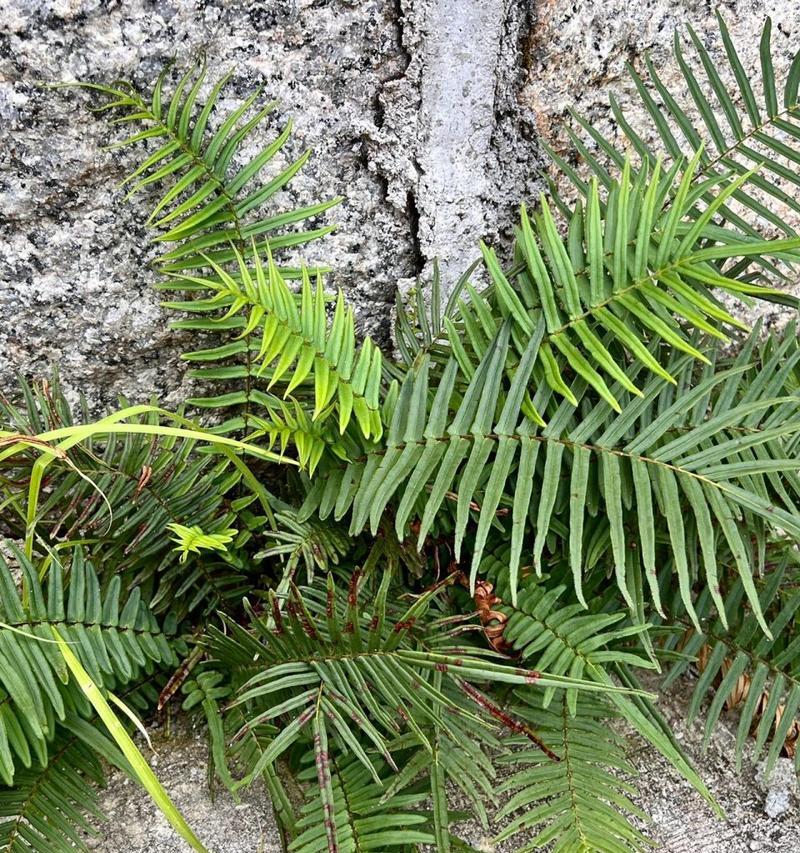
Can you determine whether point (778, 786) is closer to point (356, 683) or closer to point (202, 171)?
point (356, 683)

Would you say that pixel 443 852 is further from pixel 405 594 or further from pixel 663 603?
pixel 663 603

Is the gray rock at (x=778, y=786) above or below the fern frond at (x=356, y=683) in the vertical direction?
below

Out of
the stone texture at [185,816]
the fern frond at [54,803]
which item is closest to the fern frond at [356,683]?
the stone texture at [185,816]

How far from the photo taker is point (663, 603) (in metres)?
1.42

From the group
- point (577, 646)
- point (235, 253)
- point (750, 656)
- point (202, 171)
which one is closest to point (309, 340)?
point (235, 253)

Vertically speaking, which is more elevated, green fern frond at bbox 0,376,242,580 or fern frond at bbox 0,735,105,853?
green fern frond at bbox 0,376,242,580

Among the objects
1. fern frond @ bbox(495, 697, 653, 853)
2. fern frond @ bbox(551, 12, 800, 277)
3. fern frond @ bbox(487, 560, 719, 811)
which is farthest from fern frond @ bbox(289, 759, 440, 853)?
fern frond @ bbox(551, 12, 800, 277)

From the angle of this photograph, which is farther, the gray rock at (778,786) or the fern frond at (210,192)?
the gray rock at (778,786)

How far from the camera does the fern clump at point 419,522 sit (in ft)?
3.76

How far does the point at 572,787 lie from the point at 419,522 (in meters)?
0.46

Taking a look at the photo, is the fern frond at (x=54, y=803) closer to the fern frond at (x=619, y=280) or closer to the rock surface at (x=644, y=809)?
the rock surface at (x=644, y=809)

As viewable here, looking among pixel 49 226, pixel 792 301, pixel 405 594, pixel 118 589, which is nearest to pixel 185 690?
pixel 118 589

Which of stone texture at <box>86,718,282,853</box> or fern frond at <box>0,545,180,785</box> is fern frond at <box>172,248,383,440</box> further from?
stone texture at <box>86,718,282,853</box>

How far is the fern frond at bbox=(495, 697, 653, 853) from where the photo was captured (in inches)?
44.9
